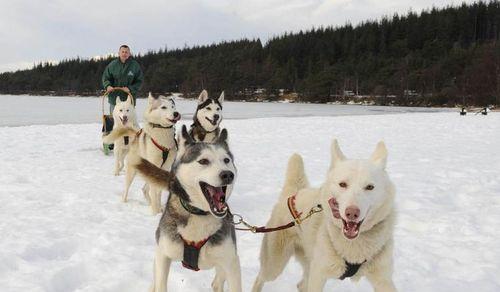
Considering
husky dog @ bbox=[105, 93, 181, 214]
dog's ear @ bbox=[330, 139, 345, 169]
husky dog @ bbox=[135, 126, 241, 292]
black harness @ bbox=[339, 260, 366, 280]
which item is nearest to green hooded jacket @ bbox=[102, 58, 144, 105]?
husky dog @ bbox=[105, 93, 181, 214]

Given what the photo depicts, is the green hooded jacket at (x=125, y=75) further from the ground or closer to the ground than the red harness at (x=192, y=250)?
further from the ground

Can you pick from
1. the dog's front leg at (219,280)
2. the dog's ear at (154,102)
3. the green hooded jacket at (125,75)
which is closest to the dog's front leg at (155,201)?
the dog's ear at (154,102)

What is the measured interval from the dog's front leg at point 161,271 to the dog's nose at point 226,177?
2.07 feet

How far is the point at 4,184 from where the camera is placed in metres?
6.38

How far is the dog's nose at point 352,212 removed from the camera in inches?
89.3

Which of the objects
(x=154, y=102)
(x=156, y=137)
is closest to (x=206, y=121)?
(x=154, y=102)

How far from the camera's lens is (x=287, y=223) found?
9.51 feet

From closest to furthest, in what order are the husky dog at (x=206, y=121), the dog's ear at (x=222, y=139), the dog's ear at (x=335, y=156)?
the dog's ear at (x=335, y=156) → the dog's ear at (x=222, y=139) → the husky dog at (x=206, y=121)

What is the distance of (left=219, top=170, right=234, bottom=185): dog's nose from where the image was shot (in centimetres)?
253

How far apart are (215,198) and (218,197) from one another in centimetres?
2

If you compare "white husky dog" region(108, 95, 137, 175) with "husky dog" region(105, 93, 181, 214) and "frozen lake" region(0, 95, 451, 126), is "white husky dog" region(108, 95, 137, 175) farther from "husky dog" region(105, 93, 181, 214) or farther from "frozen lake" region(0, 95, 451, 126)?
"frozen lake" region(0, 95, 451, 126)

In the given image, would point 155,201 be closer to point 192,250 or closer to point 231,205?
point 231,205

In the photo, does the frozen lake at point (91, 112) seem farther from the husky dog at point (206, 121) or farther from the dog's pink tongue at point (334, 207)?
the dog's pink tongue at point (334, 207)

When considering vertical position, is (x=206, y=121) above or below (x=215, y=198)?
above
